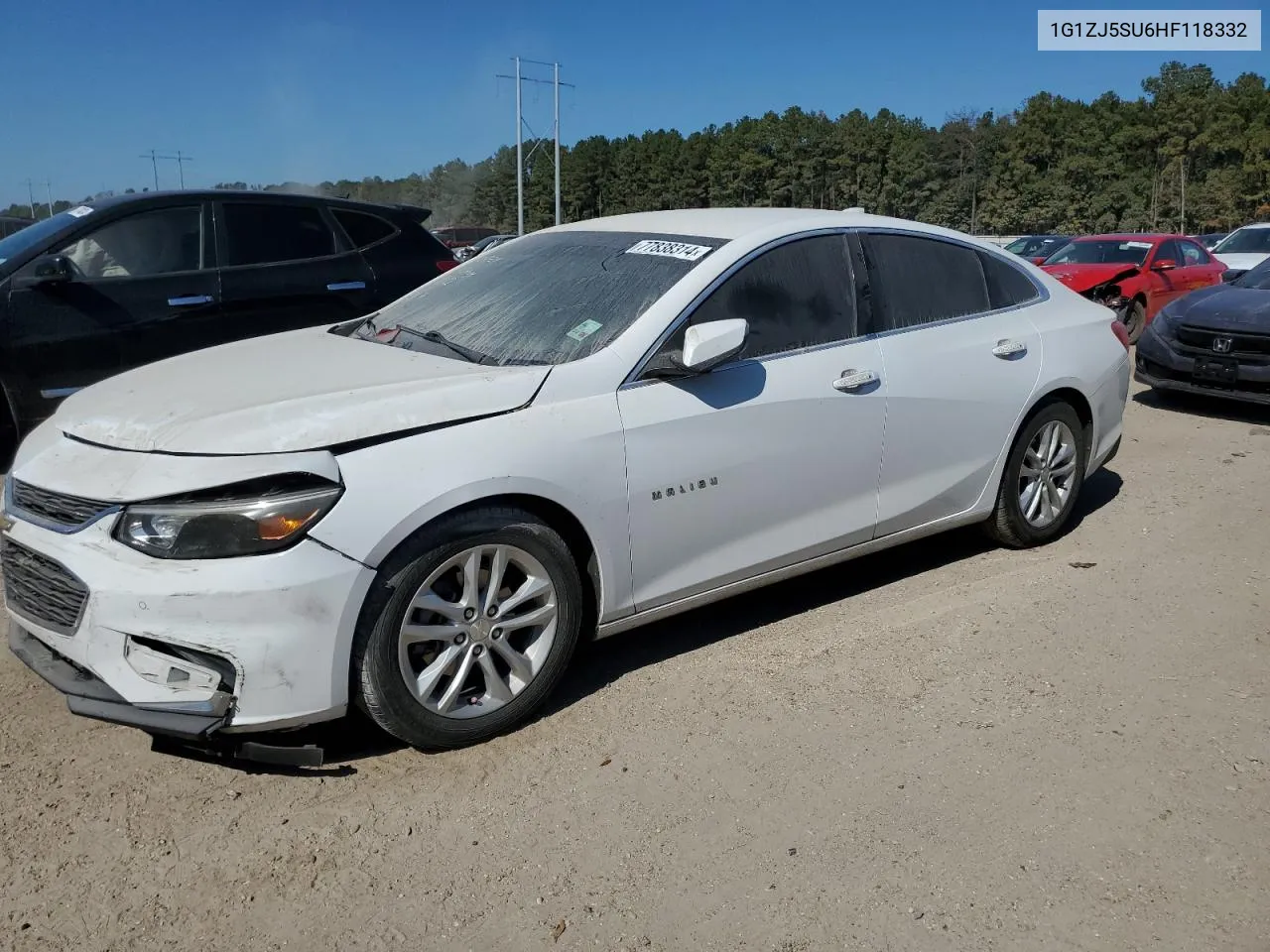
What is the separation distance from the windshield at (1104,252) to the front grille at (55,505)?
13234mm

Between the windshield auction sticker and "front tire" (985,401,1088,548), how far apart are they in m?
1.89

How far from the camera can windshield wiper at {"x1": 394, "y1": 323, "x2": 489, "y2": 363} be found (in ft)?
11.6

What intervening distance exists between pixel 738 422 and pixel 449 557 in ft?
3.83

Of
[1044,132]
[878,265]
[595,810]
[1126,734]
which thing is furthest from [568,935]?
[1044,132]

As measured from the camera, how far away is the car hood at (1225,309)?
7867 millimetres

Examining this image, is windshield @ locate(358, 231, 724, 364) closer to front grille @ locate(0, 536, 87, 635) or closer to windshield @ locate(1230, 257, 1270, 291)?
front grille @ locate(0, 536, 87, 635)

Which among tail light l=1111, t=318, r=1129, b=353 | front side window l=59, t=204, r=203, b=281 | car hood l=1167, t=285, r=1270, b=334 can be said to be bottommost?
tail light l=1111, t=318, r=1129, b=353

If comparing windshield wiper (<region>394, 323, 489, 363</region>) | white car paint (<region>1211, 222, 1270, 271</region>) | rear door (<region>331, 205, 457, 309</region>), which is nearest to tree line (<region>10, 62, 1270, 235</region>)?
white car paint (<region>1211, 222, 1270, 271</region>)

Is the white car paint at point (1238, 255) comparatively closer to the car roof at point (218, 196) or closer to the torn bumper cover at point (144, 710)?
the car roof at point (218, 196)

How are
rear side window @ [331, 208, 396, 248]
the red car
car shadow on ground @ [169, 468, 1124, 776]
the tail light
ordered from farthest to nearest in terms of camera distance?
the red car < rear side window @ [331, 208, 396, 248] < the tail light < car shadow on ground @ [169, 468, 1124, 776]

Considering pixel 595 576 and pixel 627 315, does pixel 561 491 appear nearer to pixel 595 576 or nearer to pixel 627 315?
pixel 595 576

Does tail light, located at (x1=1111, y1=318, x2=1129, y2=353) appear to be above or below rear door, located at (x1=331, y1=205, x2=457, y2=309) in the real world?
below

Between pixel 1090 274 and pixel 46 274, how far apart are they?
11659mm

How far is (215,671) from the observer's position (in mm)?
2746
